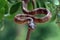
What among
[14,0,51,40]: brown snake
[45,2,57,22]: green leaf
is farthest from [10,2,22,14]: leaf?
[45,2,57,22]: green leaf

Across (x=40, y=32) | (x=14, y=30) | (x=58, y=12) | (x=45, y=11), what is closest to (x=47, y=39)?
(x=40, y=32)

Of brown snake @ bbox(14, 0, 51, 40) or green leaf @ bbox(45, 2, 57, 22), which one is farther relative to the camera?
green leaf @ bbox(45, 2, 57, 22)

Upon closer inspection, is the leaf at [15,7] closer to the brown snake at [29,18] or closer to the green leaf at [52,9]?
the brown snake at [29,18]

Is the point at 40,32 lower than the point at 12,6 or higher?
lower

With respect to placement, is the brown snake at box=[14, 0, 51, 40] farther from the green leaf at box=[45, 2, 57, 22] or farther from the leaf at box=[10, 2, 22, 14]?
the green leaf at box=[45, 2, 57, 22]

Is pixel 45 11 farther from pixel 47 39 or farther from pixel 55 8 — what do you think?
pixel 47 39

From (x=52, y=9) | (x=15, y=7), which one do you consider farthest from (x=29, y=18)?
(x=52, y=9)

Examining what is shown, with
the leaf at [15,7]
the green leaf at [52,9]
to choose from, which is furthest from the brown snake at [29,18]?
the green leaf at [52,9]

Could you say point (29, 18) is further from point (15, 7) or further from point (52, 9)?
point (52, 9)

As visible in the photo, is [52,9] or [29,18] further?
[52,9]

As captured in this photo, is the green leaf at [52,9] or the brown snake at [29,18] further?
the green leaf at [52,9]

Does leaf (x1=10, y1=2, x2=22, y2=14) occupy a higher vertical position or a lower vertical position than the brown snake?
higher
